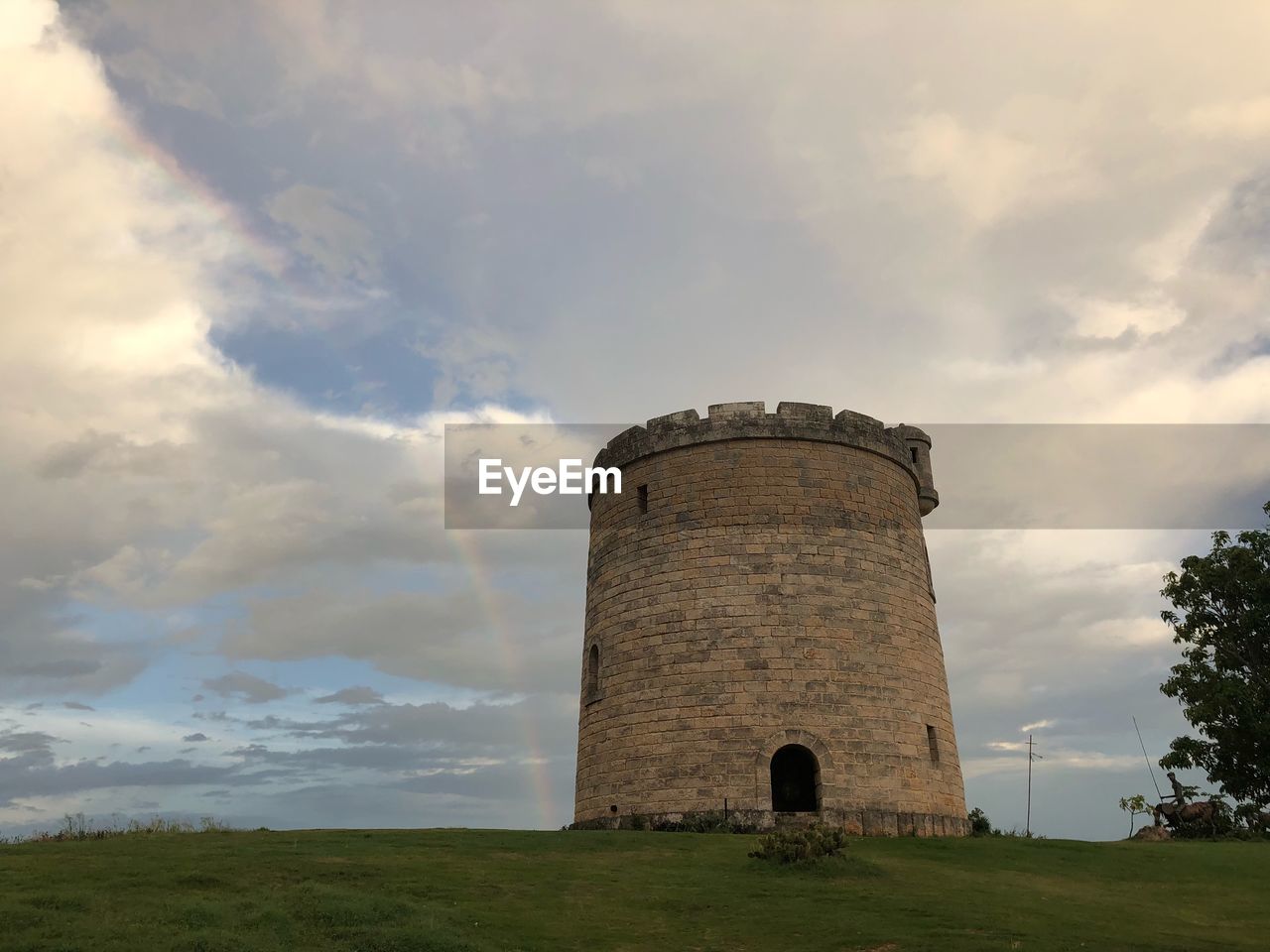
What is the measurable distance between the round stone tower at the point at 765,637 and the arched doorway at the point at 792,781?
1.6 inches

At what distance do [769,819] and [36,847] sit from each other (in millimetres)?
11846

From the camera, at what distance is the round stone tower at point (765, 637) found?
20016 millimetres

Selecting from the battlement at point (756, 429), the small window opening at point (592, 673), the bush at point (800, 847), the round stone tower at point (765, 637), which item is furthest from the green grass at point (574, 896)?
the battlement at point (756, 429)

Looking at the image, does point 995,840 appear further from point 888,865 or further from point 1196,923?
point 1196,923

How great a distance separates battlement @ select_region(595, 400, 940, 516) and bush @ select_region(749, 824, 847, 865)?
9.17 m

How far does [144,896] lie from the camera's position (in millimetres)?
11305

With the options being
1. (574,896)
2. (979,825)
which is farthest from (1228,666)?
A: (574,896)

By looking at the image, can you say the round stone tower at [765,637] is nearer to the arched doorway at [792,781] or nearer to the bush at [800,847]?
the arched doorway at [792,781]

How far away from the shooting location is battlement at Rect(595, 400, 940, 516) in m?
22.3

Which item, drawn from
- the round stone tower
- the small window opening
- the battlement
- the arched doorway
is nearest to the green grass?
the round stone tower

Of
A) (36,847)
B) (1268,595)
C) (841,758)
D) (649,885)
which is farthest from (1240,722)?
(36,847)

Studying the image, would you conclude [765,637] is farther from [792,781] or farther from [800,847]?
[800,847]

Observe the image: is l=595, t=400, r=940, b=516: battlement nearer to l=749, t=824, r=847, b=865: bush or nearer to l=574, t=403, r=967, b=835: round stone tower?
l=574, t=403, r=967, b=835: round stone tower

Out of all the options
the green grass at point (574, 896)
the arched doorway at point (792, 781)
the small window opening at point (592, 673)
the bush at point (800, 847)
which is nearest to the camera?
the green grass at point (574, 896)
